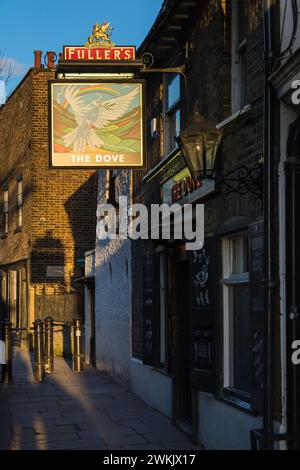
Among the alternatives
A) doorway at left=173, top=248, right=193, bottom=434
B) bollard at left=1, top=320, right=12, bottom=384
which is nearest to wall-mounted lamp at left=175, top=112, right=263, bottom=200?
doorway at left=173, top=248, right=193, bottom=434

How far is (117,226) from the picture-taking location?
16016 millimetres

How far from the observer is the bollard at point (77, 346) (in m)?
17.0

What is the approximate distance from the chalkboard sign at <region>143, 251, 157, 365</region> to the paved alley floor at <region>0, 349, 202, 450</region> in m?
0.90

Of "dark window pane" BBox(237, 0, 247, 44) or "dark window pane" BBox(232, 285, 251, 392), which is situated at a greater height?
"dark window pane" BBox(237, 0, 247, 44)

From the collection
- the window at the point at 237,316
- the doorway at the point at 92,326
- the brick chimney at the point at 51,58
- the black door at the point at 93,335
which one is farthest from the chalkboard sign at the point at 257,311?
the brick chimney at the point at 51,58

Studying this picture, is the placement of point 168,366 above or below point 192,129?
below

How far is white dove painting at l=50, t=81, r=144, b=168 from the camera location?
978 centimetres

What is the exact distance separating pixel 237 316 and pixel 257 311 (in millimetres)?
1011

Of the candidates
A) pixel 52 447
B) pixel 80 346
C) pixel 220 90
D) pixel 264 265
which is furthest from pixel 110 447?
pixel 80 346

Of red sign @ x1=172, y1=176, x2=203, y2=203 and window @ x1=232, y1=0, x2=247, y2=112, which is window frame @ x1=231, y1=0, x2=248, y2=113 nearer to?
window @ x1=232, y1=0, x2=247, y2=112

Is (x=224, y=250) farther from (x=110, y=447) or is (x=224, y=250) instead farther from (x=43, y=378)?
(x=43, y=378)

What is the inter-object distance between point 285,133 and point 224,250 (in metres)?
2.07

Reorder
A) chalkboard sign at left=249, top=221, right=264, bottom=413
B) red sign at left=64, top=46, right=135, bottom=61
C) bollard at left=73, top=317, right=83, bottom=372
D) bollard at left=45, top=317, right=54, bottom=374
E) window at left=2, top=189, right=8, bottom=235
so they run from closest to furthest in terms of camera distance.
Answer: chalkboard sign at left=249, top=221, right=264, bottom=413 → red sign at left=64, top=46, right=135, bottom=61 → bollard at left=73, top=317, right=83, bottom=372 → bollard at left=45, top=317, right=54, bottom=374 → window at left=2, top=189, right=8, bottom=235

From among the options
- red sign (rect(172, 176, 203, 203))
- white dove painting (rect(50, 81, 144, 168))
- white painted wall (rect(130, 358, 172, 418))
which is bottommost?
white painted wall (rect(130, 358, 172, 418))
